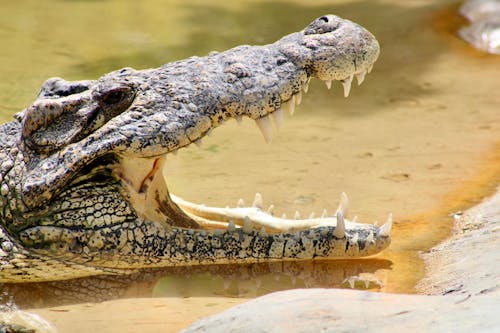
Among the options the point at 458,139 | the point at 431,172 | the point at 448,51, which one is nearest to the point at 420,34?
the point at 448,51

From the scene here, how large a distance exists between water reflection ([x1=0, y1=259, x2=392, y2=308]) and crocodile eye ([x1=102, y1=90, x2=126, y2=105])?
0.98m

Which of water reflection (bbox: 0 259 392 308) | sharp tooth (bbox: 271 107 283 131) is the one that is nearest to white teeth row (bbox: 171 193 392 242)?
water reflection (bbox: 0 259 392 308)

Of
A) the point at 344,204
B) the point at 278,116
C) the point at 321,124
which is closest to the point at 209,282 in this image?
the point at 344,204

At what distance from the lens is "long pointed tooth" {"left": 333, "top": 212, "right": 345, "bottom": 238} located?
517 cm

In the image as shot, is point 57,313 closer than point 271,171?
Yes

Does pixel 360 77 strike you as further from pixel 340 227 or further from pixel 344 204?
pixel 340 227

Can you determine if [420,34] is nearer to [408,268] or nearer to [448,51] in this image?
[448,51]

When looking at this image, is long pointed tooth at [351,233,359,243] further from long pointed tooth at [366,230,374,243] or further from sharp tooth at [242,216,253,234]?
sharp tooth at [242,216,253,234]

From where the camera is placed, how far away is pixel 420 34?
958 centimetres

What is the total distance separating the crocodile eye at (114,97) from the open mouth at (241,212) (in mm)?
321

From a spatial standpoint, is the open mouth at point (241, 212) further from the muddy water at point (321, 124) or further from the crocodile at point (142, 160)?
the muddy water at point (321, 124)

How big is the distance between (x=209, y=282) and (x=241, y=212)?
1.85ft

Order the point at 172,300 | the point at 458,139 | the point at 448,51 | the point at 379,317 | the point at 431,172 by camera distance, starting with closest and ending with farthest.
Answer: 1. the point at 379,317
2. the point at 172,300
3. the point at 431,172
4. the point at 458,139
5. the point at 448,51

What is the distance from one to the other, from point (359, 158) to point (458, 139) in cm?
83
